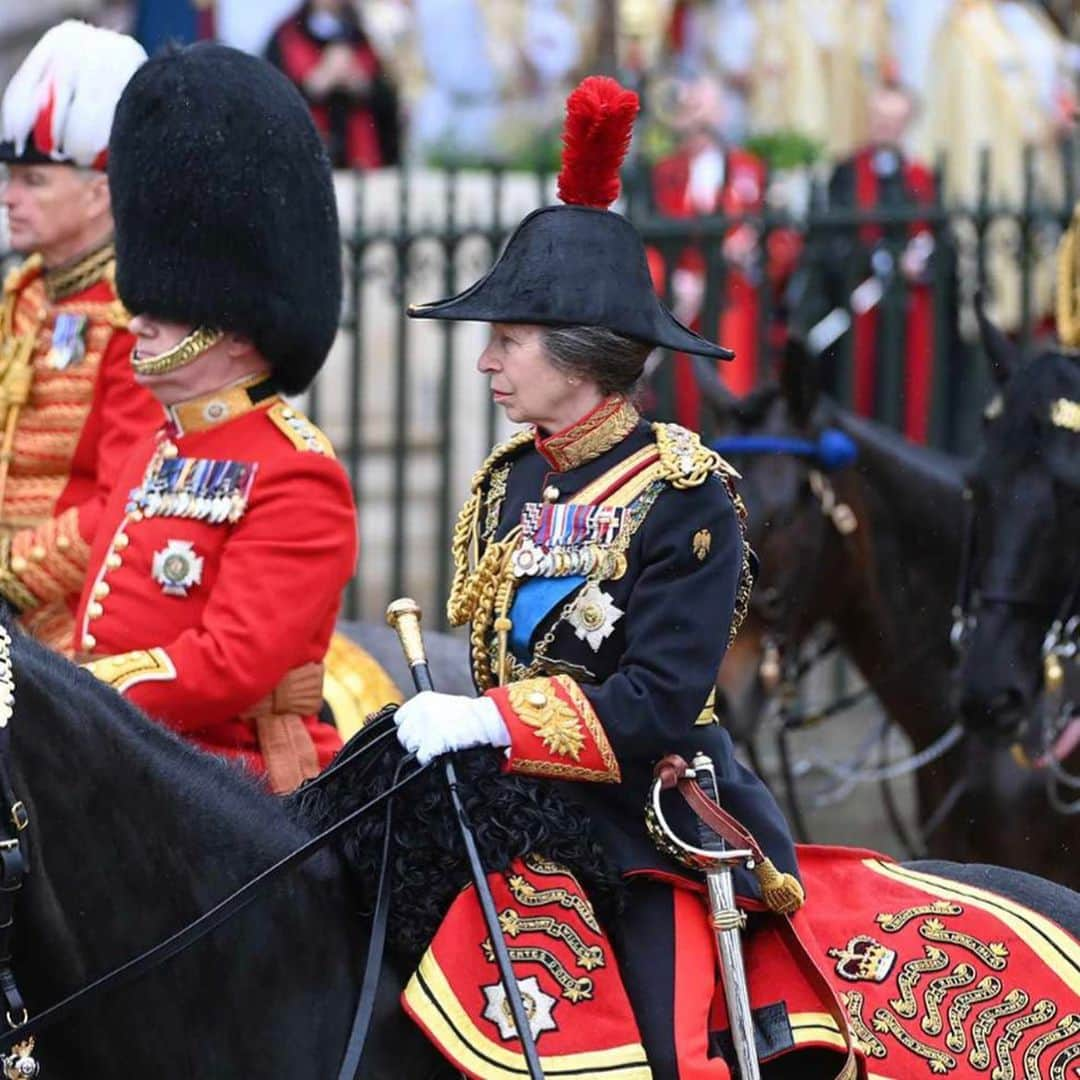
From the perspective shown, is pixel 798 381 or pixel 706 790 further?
pixel 798 381

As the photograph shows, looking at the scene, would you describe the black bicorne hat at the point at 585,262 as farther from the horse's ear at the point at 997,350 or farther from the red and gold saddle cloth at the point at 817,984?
the horse's ear at the point at 997,350

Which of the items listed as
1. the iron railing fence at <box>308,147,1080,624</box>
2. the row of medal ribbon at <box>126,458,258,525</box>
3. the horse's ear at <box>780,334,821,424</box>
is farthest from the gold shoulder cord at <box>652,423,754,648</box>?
the iron railing fence at <box>308,147,1080,624</box>

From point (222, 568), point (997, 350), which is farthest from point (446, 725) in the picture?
point (997, 350)

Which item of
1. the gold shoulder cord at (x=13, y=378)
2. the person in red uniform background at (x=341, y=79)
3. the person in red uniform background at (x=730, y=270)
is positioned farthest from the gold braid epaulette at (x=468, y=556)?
the person in red uniform background at (x=341, y=79)

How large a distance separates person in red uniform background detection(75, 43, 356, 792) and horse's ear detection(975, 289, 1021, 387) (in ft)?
6.65

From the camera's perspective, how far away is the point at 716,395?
24.1 feet

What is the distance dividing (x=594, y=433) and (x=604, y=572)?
0.23 metres

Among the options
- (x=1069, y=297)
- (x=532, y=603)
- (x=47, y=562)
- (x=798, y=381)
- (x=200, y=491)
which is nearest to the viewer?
(x=532, y=603)

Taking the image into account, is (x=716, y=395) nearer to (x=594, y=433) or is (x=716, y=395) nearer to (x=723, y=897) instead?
(x=594, y=433)

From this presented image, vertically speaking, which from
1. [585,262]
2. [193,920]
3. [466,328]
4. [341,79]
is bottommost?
[466,328]

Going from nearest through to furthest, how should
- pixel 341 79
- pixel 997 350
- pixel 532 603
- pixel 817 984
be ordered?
pixel 817 984 → pixel 532 603 → pixel 997 350 → pixel 341 79

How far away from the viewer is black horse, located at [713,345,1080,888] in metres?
6.74

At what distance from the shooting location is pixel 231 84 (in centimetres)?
498

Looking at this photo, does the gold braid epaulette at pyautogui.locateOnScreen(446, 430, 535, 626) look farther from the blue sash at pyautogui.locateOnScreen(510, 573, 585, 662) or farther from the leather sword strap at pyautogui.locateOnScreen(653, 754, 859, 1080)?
the leather sword strap at pyautogui.locateOnScreen(653, 754, 859, 1080)
